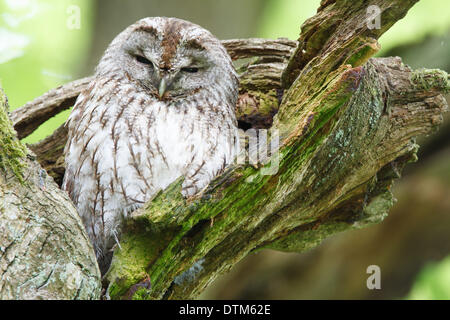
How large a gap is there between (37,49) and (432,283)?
4008 mm

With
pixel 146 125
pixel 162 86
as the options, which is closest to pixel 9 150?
pixel 146 125

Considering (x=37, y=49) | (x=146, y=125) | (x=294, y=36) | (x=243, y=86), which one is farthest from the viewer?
(x=294, y=36)

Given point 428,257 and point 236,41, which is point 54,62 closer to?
point 236,41

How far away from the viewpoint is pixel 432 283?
4988 mm

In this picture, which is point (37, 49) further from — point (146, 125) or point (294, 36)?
point (294, 36)

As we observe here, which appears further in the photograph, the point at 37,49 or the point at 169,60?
the point at 37,49

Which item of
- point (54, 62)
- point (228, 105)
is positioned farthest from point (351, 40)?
point (54, 62)

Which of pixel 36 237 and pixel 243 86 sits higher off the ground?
pixel 243 86

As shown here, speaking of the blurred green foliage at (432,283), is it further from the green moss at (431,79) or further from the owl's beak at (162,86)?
the owl's beak at (162,86)

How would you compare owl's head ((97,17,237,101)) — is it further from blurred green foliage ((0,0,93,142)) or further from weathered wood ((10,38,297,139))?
blurred green foliage ((0,0,93,142))

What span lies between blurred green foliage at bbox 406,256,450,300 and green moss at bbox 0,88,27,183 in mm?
3946

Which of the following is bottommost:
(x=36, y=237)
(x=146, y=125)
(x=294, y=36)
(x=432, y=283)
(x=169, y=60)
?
(x=432, y=283)

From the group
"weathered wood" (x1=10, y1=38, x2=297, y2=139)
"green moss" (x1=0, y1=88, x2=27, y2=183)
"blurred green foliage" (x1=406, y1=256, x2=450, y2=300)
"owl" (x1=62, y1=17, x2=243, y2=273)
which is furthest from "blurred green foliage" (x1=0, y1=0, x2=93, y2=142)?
"blurred green foliage" (x1=406, y1=256, x2=450, y2=300)
